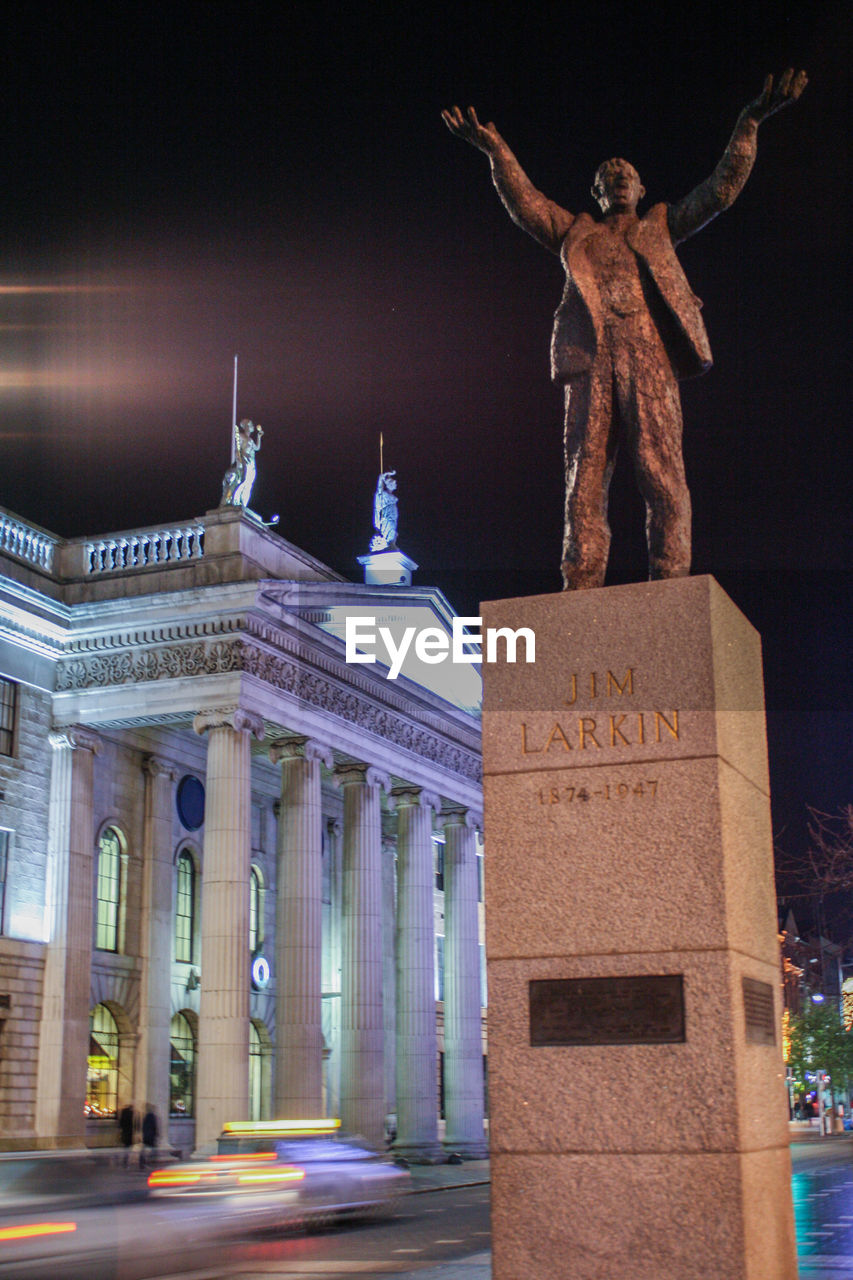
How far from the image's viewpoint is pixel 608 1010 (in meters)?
9.27

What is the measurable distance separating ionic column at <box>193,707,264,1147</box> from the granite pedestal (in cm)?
2374

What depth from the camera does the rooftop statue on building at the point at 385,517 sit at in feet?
156

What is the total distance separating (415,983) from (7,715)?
15.1m

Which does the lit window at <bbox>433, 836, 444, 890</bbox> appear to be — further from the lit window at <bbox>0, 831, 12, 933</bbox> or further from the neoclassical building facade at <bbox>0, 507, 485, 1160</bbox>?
the lit window at <bbox>0, 831, 12, 933</bbox>

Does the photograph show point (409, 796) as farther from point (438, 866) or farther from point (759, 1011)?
point (759, 1011)

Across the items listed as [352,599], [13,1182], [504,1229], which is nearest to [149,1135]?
[352,599]

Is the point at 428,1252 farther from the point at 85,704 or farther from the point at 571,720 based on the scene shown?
the point at 85,704

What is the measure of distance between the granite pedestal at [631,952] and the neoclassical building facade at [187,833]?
2396 centimetres

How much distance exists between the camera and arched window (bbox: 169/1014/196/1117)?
128 ft

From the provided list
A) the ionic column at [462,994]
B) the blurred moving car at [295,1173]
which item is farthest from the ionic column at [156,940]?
the blurred moving car at [295,1173]

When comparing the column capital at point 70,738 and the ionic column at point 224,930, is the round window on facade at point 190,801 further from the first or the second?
the ionic column at point 224,930

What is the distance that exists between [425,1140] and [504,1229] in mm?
34897

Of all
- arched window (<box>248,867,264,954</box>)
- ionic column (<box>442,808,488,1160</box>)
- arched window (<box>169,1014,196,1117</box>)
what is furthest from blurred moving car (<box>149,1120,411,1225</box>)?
ionic column (<box>442,808,488,1160</box>)

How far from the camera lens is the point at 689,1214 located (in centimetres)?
870
